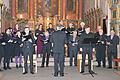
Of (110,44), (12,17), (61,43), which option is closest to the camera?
(61,43)

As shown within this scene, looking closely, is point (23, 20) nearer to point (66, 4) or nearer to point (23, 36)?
point (66, 4)

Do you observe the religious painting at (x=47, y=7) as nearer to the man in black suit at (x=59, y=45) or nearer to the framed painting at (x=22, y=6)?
the framed painting at (x=22, y=6)

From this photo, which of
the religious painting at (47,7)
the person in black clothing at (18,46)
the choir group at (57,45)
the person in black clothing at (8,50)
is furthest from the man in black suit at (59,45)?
the religious painting at (47,7)

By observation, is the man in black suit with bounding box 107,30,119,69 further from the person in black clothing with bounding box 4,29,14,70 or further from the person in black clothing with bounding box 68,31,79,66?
the person in black clothing with bounding box 4,29,14,70

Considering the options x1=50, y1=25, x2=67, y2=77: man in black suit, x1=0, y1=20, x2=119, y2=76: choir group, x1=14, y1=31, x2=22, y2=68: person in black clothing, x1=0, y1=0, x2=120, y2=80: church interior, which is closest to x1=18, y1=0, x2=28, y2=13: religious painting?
x1=0, y1=0, x2=120, y2=80: church interior

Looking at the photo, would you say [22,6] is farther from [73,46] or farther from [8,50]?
[8,50]

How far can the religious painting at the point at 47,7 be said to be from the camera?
94.1ft

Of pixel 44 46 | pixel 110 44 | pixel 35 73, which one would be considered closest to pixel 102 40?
pixel 110 44

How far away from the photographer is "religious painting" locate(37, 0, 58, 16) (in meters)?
28.7

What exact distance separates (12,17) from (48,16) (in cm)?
288

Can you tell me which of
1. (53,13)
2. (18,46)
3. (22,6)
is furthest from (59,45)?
(53,13)

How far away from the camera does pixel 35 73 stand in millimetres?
14203

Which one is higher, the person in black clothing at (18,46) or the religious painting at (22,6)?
the religious painting at (22,6)

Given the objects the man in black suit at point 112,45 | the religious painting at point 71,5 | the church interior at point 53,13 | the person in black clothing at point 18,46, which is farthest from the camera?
the religious painting at point 71,5
